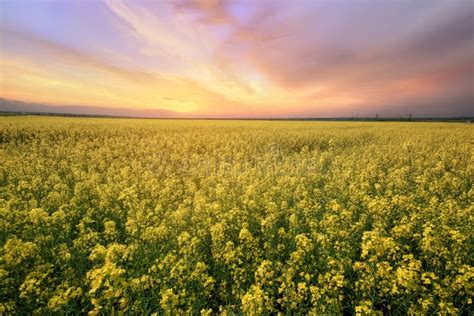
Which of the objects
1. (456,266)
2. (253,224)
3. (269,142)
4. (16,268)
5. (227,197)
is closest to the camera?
(16,268)

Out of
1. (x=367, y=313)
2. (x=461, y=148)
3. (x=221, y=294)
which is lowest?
(x=221, y=294)

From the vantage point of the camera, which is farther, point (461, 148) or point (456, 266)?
point (461, 148)

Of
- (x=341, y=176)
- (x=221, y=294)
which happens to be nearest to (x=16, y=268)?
(x=221, y=294)

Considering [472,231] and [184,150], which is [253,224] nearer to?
[472,231]

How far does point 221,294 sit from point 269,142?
55.3 feet

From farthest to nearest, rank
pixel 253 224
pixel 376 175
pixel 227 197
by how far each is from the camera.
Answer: pixel 376 175 → pixel 227 197 → pixel 253 224

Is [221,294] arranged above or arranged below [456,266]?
below

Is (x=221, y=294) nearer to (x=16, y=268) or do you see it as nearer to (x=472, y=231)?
(x=16, y=268)

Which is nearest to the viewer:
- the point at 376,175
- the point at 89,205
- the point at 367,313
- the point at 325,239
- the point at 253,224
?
the point at 367,313

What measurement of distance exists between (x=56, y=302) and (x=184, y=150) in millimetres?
12793

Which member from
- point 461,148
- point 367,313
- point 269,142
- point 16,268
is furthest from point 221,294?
point 461,148

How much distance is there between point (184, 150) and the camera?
15453 mm

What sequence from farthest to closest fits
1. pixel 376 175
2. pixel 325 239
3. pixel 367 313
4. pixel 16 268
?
1. pixel 376 175
2. pixel 325 239
3. pixel 16 268
4. pixel 367 313

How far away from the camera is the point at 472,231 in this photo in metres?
4.81
